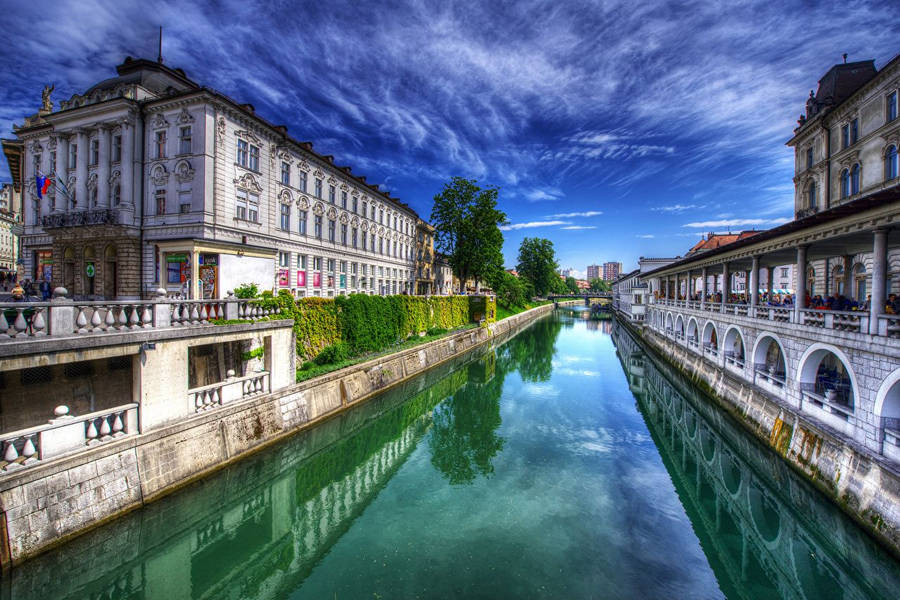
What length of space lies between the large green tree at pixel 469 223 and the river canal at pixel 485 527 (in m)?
32.4

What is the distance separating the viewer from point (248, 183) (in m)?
24.0

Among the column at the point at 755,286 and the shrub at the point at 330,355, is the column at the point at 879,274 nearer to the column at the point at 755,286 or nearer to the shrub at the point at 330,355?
the column at the point at 755,286

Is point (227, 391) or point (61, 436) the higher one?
point (61, 436)

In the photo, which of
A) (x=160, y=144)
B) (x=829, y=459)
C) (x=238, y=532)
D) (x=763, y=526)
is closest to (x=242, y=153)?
(x=160, y=144)

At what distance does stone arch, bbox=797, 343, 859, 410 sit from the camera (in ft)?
31.4

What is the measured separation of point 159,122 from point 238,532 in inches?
945

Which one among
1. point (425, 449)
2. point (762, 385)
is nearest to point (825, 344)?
point (762, 385)

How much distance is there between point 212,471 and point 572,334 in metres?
46.7

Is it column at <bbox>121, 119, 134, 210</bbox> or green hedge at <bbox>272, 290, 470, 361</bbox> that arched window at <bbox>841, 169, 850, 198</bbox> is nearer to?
green hedge at <bbox>272, 290, 470, 361</bbox>

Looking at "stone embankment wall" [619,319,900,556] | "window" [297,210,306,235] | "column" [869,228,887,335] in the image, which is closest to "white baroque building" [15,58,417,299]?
"window" [297,210,306,235]

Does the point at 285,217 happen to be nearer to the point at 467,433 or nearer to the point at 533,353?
the point at 467,433

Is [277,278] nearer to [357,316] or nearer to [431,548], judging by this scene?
[357,316]

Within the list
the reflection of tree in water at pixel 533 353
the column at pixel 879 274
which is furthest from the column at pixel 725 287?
the reflection of tree in water at pixel 533 353

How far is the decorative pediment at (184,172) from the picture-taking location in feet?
71.7
